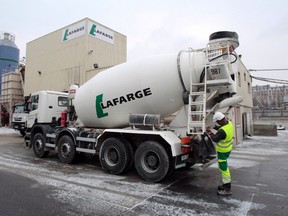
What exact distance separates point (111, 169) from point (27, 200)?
2.33 meters

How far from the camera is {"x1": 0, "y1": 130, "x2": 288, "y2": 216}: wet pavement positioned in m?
3.95

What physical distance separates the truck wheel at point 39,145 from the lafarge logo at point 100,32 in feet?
36.9

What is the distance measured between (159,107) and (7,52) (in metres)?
36.7

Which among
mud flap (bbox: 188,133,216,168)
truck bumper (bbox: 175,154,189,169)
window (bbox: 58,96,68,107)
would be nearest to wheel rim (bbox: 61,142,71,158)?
window (bbox: 58,96,68,107)

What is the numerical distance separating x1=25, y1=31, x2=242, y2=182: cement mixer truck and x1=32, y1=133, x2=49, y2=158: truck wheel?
2.01m

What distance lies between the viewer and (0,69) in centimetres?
3422

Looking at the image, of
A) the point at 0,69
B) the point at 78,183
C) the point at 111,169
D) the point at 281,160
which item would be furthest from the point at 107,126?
the point at 0,69

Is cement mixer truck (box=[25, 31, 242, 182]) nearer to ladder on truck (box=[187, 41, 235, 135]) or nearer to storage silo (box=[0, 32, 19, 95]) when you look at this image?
ladder on truck (box=[187, 41, 235, 135])

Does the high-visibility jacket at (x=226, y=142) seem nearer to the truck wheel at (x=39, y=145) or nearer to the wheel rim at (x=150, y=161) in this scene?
the wheel rim at (x=150, y=161)

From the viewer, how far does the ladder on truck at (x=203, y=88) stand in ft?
17.3

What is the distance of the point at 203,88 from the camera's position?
5578mm

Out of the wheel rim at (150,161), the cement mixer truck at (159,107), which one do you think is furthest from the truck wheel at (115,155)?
the wheel rim at (150,161)

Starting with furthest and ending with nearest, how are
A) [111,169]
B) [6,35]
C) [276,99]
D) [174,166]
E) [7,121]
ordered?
[276,99]
[6,35]
[7,121]
[111,169]
[174,166]

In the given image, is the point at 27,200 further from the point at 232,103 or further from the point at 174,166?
the point at 232,103
